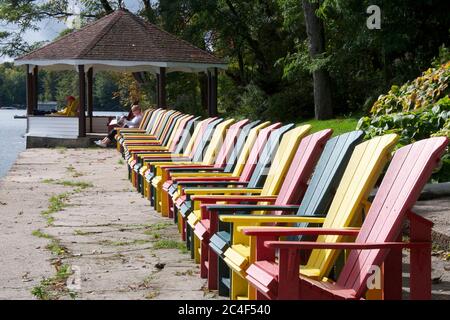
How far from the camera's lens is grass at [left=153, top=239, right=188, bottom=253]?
8478 millimetres

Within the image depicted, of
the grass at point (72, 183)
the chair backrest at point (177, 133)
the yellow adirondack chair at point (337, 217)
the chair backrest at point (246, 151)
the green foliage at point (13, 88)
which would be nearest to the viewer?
the yellow adirondack chair at point (337, 217)

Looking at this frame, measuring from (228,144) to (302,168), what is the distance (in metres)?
3.32

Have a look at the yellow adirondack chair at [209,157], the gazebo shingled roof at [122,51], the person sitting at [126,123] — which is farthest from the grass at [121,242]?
the gazebo shingled roof at [122,51]

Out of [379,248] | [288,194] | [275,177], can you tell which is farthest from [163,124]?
[379,248]

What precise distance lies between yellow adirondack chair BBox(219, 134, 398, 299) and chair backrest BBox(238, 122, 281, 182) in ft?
7.85

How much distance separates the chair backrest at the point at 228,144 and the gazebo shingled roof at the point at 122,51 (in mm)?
19817

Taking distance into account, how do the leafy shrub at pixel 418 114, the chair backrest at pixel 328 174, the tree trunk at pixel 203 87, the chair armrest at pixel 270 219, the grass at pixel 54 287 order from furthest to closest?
the tree trunk at pixel 203 87 < the leafy shrub at pixel 418 114 < the grass at pixel 54 287 < the chair backrest at pixel 328 174 < the chair armrest at pixel 270 219

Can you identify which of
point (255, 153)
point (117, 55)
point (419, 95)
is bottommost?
point (255, 153)

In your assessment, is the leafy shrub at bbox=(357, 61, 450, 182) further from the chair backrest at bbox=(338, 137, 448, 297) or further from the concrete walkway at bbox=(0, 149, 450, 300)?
the chair backrest at bbox=(338, 137, 448, 297)

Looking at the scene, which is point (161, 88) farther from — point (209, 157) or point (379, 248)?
point (379, 248)

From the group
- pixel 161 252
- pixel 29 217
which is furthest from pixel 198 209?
pixel 29 217

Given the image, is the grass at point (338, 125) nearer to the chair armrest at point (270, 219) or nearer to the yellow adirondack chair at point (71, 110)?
the yellow adirondack chair at point (71, 110)

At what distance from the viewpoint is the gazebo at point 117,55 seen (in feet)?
97.8

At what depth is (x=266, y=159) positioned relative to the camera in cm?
795
